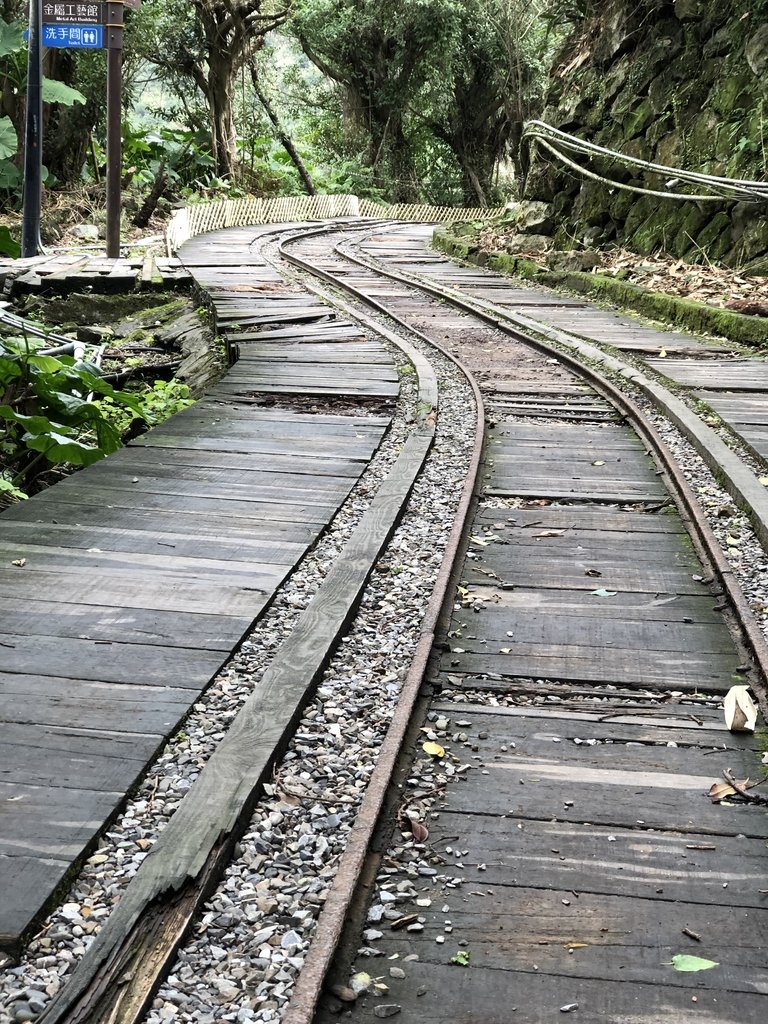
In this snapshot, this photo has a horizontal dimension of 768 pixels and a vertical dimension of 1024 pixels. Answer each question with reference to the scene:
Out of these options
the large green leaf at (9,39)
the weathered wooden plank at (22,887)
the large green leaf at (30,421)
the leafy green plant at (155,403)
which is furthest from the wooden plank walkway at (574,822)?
the large green leaf at (9,39)

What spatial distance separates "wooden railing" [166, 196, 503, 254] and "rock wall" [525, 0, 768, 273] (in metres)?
6.50

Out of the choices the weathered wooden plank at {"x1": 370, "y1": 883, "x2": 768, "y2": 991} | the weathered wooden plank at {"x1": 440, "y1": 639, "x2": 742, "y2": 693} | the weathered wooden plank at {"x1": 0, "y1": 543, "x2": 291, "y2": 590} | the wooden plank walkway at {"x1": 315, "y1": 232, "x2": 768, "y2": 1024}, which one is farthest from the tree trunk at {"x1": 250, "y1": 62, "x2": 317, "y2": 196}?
the weathered wooden plank at {"x1": 370, "y1": 883, "x2": 768, "y2": 991}

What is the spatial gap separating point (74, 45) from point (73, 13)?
347 mm

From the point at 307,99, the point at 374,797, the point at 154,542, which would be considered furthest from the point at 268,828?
the point at 307,99

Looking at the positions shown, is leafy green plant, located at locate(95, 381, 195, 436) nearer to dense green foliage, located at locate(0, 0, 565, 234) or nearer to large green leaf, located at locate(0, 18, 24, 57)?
dense green foliage, located at locate(0, 0, 565, 234)

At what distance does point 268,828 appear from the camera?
2.53 m

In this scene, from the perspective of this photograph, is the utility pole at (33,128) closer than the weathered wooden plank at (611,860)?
No

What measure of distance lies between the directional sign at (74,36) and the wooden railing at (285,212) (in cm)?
418

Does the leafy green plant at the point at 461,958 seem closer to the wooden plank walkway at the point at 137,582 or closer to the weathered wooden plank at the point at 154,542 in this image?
the wooden plank walkway at the point at 137,582

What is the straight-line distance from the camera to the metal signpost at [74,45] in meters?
11.9

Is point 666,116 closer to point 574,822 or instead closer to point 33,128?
point 33,128

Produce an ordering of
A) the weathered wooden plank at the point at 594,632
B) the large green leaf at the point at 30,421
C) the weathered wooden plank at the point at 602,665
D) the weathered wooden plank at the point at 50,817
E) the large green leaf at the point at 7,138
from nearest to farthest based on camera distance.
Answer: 1. the weathered wooden plank at the point at 50,817
2. the weathered wooden plank at the point at 602,665
3. the weathered wooden plank at the point at 594,632
4. the large green leaf at the point at 30,421
5. the large green leaf at the point at 7,138

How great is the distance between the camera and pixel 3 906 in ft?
6.97

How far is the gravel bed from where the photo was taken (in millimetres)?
2010
